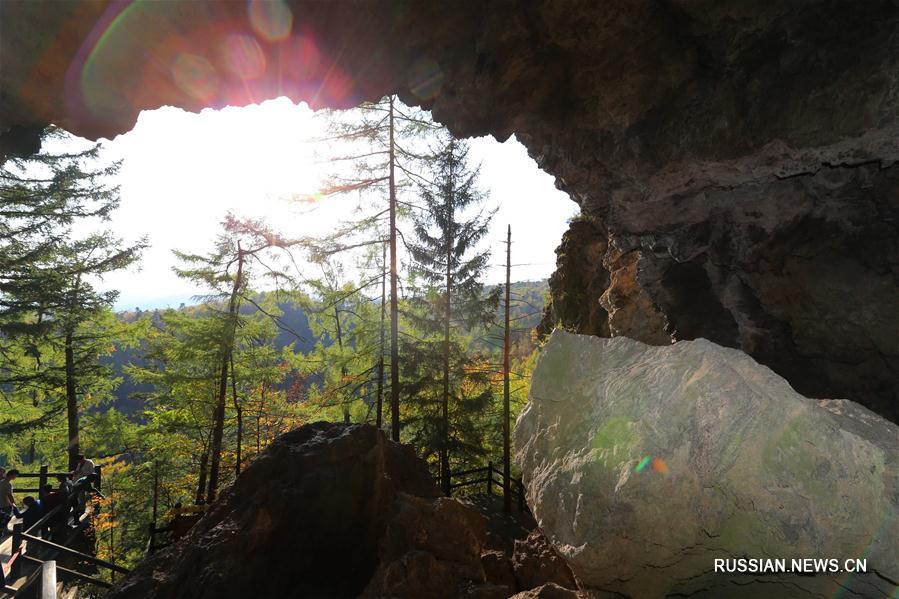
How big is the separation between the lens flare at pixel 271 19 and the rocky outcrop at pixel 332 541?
6.21 meters

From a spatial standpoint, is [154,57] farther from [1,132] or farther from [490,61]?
[490,61]

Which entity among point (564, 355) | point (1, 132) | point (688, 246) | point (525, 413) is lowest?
point (525, 413)

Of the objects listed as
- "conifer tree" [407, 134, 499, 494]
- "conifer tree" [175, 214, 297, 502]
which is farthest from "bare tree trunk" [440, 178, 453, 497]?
"conifer tree" [175, 214, 297, 502]

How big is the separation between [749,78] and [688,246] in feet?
8.69

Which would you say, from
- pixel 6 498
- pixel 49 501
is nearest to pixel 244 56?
pixel 6 498

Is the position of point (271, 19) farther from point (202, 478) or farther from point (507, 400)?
point (202, 478)

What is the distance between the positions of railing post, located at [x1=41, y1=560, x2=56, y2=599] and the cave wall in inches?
237

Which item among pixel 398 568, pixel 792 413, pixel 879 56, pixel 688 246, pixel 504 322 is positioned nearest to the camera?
pixel 792 413

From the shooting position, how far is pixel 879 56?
4.21 m

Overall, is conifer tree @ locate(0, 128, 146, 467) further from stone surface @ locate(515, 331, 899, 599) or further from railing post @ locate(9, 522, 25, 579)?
stone surface @ locate(515, 331, 899, 599)

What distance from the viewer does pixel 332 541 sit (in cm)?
617

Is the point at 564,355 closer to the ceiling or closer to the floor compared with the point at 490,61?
closer to the floor

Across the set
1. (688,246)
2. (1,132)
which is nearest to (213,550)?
(1,132)

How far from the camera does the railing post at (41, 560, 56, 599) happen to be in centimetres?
532
